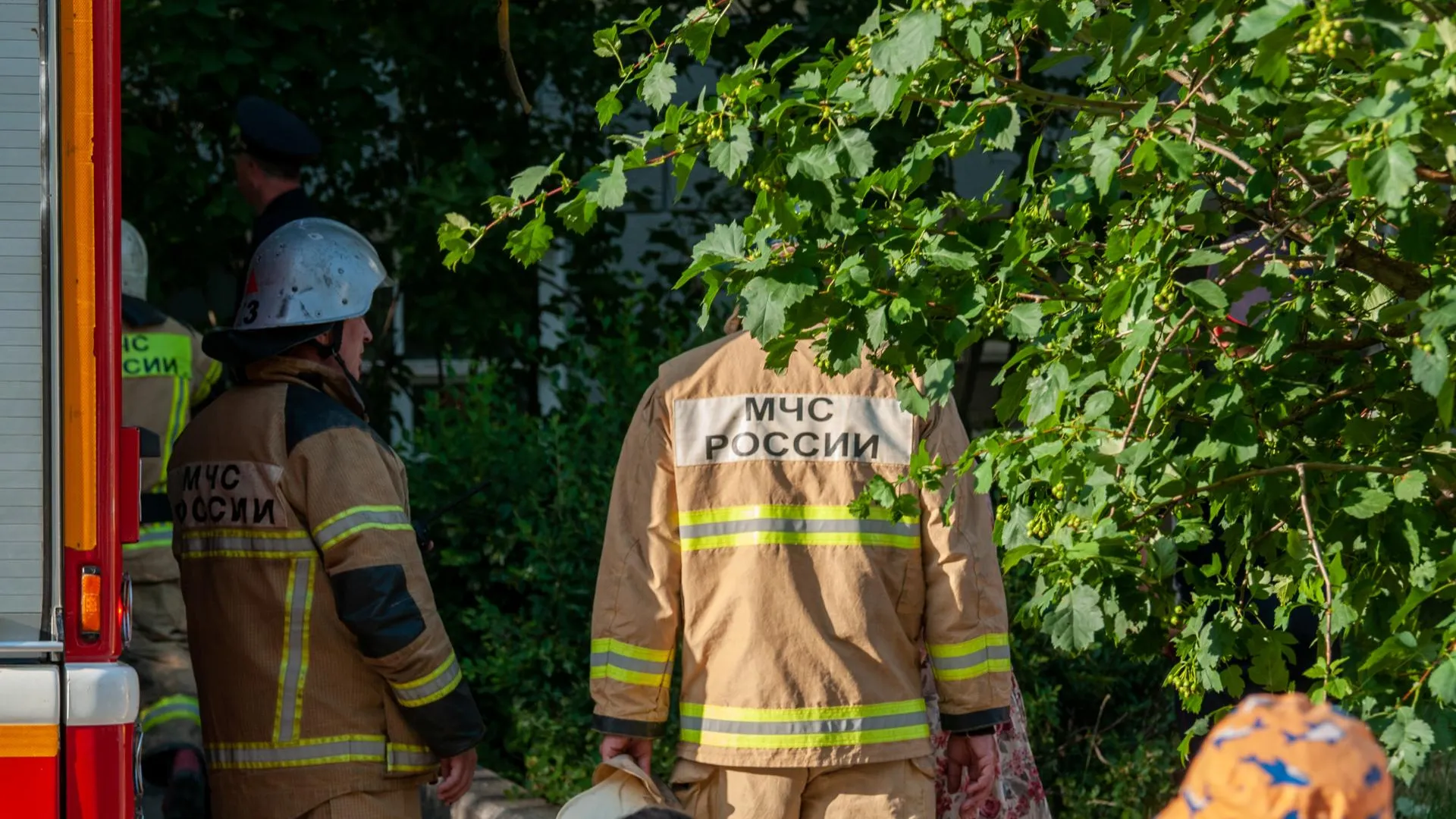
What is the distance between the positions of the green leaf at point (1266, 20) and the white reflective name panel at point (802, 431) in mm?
1798

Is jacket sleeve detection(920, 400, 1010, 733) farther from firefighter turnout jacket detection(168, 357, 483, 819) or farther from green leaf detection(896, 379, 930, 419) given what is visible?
firefighter turnout jacket detection(168, 357, 483, 819)

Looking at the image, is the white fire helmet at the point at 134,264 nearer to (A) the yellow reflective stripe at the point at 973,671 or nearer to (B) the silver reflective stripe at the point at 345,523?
(B) the silver reflective stripe at the point at 345,523

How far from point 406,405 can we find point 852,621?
467 cm

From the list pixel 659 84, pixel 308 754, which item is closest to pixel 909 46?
pixel 659 84

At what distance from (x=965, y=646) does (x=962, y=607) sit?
96mm

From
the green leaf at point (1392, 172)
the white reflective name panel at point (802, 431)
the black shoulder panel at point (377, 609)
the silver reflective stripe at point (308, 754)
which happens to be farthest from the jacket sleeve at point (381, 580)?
the green leaf at point (1392, 172)

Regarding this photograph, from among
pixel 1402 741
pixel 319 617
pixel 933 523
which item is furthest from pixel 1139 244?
pixel 319 617

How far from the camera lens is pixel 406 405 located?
7992mm

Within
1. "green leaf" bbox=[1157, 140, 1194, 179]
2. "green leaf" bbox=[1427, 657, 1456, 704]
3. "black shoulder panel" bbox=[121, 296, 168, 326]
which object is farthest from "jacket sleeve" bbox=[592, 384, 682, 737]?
"black shoulder panel" bbox=[121, 296, 168, 326]

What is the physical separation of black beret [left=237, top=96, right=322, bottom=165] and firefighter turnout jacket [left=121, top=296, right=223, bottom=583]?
30.1 inches

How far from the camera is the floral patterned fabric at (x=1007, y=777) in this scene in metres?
3.95

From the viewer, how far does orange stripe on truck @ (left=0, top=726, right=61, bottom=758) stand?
2861 mm

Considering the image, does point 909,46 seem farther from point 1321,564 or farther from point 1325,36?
point 1321,564

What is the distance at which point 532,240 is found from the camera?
2627 mm
